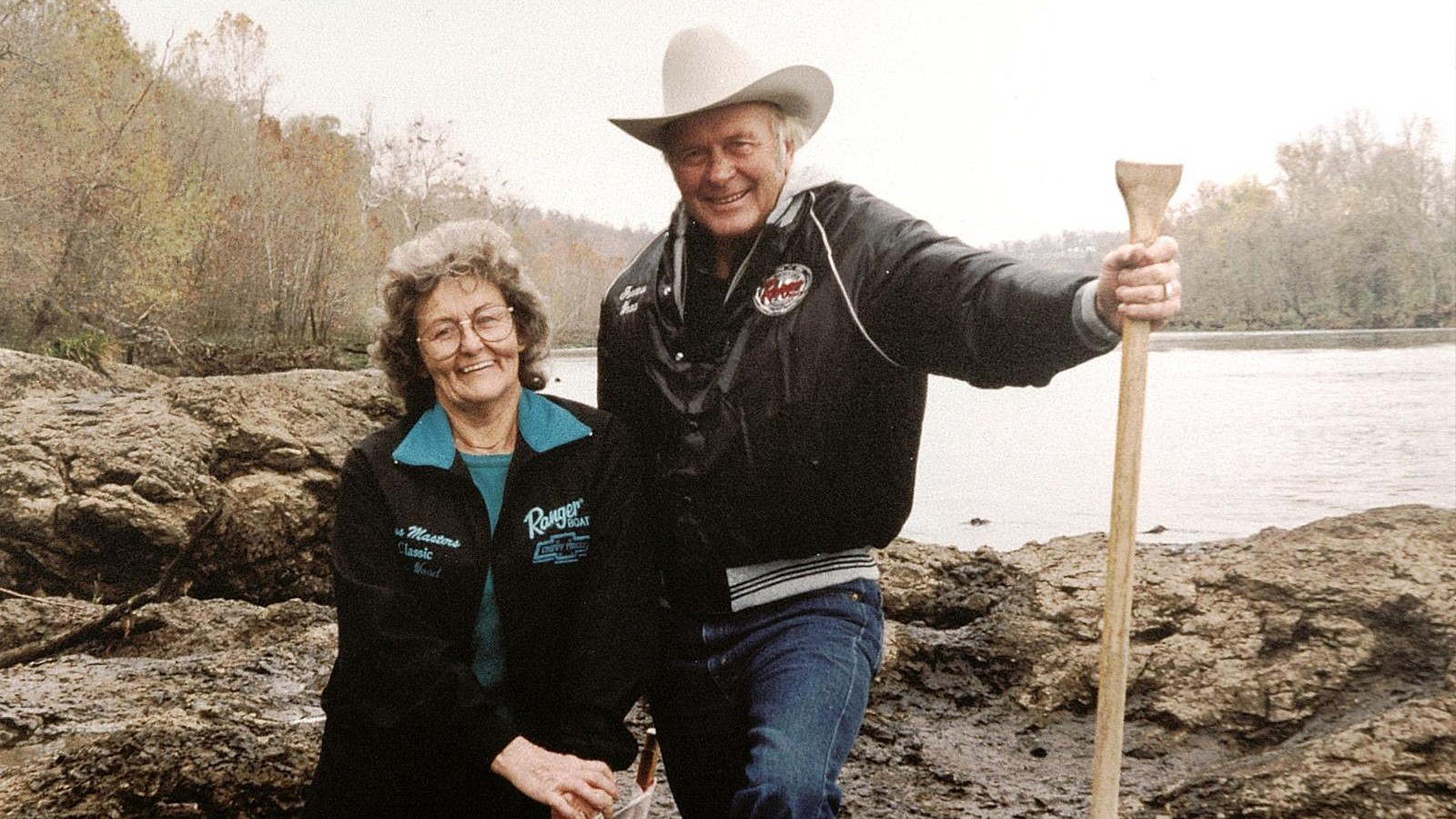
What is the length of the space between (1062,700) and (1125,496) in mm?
2389

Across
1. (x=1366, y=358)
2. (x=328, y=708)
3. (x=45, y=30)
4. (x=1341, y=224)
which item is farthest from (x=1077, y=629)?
(x=45, y=30)

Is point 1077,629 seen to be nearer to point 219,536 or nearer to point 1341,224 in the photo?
point 219,536

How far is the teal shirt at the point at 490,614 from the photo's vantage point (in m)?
2.21

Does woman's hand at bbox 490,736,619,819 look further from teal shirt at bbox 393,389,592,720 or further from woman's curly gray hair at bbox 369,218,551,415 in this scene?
woman's curly gray hair at bbox 369,218,551,415

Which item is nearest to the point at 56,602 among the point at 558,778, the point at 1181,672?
the point at 558,778

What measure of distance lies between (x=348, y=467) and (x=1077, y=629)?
2.85 metres

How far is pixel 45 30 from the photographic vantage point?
13852mm

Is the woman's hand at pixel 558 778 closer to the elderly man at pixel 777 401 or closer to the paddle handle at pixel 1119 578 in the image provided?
the elderly man at pixel 777 401

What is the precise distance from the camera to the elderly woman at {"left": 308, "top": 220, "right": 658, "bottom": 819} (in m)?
2.11

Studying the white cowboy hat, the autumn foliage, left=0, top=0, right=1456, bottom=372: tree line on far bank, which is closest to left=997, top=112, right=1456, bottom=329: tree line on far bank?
left=0, top=0, right=1456, bottom=372: tree line on far bank

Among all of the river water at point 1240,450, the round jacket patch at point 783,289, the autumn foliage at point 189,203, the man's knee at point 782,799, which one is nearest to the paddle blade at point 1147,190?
the round jacket patch at point 783,289

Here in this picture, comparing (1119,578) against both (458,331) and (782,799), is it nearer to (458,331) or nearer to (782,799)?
(782,799)

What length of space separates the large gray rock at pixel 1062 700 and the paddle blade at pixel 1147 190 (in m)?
1.61

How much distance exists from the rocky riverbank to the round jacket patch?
1.68m
